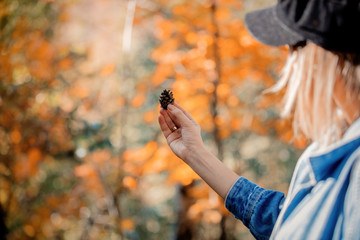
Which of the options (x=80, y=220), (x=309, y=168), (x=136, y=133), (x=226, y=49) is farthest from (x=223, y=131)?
(x=136, y=133)

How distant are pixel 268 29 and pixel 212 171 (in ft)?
1.74

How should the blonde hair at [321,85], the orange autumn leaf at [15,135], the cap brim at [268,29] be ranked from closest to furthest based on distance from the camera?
the blonde hair at [321,85] → the cap brim at [268,29] → the orange autumn leaf at [15,135]

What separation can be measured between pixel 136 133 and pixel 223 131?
4.48 meters

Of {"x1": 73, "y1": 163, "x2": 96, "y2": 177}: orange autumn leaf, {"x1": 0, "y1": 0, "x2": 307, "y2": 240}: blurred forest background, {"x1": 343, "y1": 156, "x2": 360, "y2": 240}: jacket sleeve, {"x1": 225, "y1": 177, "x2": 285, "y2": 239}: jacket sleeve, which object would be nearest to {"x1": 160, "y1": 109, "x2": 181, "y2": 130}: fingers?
{"x1": 225, "y1": 177, "x2": 285, "y2": 239}: jacket sleeve

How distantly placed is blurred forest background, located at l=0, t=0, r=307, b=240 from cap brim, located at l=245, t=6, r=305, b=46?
6.52ft

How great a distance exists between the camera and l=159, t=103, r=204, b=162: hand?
41.9 inches

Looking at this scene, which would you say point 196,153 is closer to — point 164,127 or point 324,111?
point 164,127

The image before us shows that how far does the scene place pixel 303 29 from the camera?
710 millimetres

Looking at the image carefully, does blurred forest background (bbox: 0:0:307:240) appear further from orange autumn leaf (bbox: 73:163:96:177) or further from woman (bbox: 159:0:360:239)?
woman (bbox: 159:0:360:239)

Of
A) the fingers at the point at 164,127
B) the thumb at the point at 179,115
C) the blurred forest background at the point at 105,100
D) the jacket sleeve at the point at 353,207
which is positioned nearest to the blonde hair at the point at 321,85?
the jacket sleeve at the point at 353,207

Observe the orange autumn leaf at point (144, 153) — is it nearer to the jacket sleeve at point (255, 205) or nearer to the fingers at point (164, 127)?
the fingers at point (164, 127)

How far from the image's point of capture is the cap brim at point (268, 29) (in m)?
0.91

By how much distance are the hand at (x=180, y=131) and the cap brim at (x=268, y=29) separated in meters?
0.40

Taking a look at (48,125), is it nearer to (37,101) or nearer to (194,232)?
(37,101)
